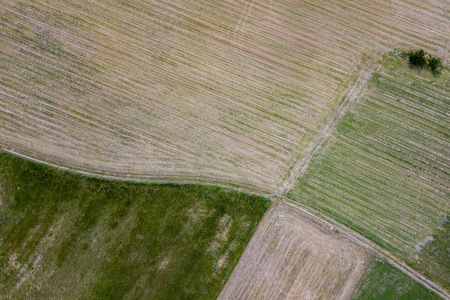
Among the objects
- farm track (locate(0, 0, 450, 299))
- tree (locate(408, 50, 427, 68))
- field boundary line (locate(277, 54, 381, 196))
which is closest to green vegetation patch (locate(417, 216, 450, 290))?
field boundary line (locate(277, 54, 381, 196))

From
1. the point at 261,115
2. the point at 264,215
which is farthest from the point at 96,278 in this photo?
the point at 261,115

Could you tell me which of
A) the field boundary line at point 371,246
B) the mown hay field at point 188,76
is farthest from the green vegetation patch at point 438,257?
the mown hay field at point 188,76

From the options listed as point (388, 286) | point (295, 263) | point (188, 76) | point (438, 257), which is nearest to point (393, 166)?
point (438, 257)

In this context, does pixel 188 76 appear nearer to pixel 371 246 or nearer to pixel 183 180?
pixel 183 180

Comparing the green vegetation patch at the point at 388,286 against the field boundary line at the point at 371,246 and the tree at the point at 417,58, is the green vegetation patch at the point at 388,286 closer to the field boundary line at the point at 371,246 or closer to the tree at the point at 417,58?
the field boundary line at the point at 371,246

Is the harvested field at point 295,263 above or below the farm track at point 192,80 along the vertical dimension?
below

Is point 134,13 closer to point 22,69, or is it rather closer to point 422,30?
point 22,69
